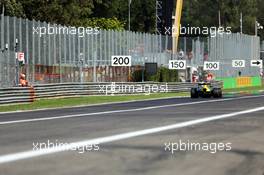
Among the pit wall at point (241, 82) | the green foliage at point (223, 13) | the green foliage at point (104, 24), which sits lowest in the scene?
the pit wall at point (241, 82)

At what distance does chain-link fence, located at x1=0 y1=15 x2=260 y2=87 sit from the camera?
1319 inches

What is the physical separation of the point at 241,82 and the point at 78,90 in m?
31.8

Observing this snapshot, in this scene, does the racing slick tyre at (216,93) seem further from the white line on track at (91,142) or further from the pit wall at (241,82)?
the pit wall at (241,82)

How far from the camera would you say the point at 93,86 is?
3794cm

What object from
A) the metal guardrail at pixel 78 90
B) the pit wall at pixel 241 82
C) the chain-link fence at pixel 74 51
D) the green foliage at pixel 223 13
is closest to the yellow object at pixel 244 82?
the pit wall at pixel 241 82

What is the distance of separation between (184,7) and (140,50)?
86577mm

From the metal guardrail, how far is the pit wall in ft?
43.2

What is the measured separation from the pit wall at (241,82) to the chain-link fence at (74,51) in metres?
4.87

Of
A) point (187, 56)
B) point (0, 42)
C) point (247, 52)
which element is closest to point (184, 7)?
point (247, 52)

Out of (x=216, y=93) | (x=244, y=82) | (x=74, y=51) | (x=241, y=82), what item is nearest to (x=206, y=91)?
(x=216, y=93)

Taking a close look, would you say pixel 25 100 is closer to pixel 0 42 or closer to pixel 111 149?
pixel 0 42

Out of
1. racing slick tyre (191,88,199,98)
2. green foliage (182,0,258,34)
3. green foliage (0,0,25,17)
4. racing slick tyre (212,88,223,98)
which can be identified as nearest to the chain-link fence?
racing slick tyre (191,88,199,98)

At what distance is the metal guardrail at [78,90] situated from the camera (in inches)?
1107

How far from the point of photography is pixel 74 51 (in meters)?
39.8
